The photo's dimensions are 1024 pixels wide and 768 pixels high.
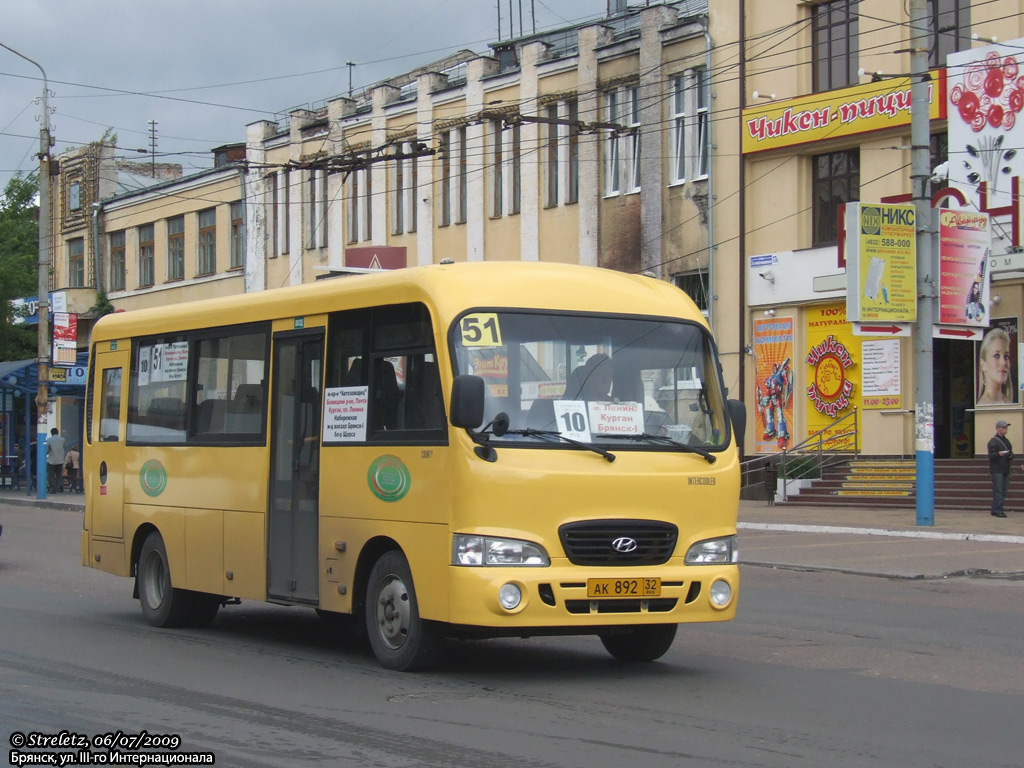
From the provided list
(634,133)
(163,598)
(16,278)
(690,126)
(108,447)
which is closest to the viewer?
(163,598)

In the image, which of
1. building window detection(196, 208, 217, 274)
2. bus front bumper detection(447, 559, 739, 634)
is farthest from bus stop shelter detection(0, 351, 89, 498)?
bus front bumper detection(447, 559, 739, 634)

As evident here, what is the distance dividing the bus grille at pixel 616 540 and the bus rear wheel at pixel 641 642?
32.6 inches

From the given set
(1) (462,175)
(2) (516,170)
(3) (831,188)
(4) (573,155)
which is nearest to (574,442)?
(3) (831,188)

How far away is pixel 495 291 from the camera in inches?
372

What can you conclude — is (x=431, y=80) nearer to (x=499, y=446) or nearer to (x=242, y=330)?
(x=242, y=330)

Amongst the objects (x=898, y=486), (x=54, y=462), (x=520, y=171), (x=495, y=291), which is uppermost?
(x=520, y=171)

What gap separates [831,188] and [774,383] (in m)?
4.60

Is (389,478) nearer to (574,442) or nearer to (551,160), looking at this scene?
(574,442)

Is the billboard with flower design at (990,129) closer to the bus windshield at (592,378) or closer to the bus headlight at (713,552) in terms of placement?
the bus windshield at (592,378)

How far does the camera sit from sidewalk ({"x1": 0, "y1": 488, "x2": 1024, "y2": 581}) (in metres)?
18.2

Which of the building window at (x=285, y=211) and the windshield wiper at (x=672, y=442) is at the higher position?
the building window at (x=285, y=211)

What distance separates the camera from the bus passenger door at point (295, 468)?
1044 cm

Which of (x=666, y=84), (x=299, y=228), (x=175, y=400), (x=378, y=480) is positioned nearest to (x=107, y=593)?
(x=175, y=400)

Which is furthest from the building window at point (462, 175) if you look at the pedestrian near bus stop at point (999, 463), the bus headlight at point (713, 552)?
the bus headlight at point (713, 552)
